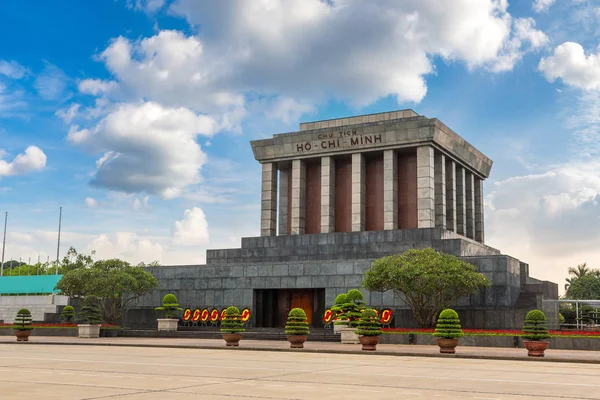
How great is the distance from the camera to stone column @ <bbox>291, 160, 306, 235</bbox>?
56.5 meters

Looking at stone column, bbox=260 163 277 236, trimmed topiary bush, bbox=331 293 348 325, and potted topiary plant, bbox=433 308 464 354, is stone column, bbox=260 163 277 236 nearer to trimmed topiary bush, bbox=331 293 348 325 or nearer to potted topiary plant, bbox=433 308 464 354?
trimmed topiary bush, bbox=331 293 348 325

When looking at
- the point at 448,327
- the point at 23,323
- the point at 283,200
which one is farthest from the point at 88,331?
the point at 448,327

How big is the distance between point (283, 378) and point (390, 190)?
1394 inches

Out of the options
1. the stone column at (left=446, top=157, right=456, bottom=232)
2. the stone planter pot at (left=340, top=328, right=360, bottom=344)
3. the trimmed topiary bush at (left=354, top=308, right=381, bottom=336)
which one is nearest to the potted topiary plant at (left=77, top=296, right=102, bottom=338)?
the stone planter pot at (left=340, top=328, right=360, bottom=344)

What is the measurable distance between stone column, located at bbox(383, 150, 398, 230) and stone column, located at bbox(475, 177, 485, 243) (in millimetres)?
14426

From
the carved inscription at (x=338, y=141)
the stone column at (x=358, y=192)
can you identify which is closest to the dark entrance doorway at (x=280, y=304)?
the stone column at (x=358, y=192)

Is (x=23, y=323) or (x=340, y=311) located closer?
(x=340, y=311)

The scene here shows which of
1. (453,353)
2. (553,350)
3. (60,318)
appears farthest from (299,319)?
(60,318)

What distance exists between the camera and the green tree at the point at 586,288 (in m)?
92.6

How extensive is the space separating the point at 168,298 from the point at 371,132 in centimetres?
1969

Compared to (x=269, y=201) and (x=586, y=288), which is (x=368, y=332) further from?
(x=586, y=288)

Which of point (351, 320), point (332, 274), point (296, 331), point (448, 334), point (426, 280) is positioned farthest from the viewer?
point (332, 274)

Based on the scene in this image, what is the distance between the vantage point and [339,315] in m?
40.6

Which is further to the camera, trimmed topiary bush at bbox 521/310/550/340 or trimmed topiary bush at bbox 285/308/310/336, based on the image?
trimmed topiary bush at bbox 285/308/310/336
